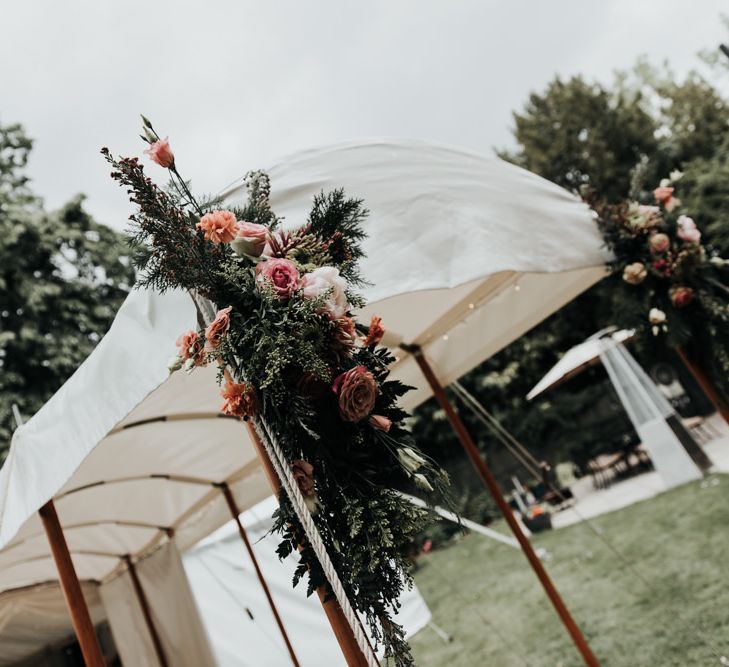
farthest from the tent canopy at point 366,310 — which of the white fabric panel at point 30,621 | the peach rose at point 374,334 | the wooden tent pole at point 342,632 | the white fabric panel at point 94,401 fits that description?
the white fabric panel at point 30,621

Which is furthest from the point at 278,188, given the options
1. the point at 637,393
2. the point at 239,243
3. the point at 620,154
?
the point at 620,154

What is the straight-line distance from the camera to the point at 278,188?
2.20 meters

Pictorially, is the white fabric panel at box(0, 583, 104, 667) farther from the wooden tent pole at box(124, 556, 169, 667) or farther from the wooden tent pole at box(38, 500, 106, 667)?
the wooden tent pole at box(38, 500, 106, 667)

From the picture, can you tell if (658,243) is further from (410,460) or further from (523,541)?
(410,460)

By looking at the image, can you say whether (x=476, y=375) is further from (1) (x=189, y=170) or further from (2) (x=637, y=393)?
(1) (x=189, y=170)

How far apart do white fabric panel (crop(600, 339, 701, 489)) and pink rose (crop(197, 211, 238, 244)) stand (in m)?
8.42

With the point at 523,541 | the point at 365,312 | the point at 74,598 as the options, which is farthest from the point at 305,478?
the point at 523,541

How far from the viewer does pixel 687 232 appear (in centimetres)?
345

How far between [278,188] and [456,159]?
3.30 feet

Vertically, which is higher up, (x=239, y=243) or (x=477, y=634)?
(x=239, y=243)

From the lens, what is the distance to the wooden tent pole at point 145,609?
21.1ft

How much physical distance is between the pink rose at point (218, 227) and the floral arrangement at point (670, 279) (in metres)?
2.46

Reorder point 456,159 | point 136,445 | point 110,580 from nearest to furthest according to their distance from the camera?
point 456,159 → point 136,445 → point 110,580

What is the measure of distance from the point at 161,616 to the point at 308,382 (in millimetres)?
6433
